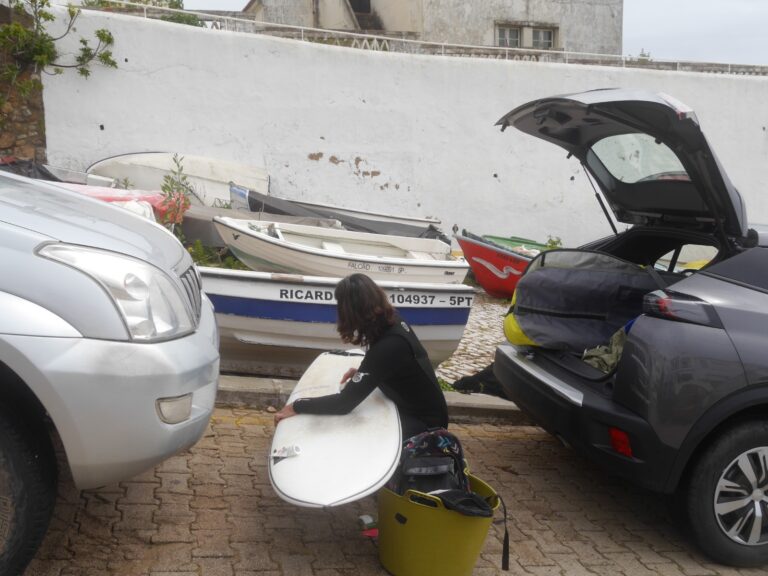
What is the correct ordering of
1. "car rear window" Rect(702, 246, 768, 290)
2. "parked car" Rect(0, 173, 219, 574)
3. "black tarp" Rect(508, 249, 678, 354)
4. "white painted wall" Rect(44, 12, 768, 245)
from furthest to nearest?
1. "white painted wall" Rect(44, 12, 768, 245)
2. "black tarp" Rect(508, 249, 678, 354)
3. "car rear window" Rect(702, 246, 768, 290)
4. "parked car" Rect(0, 173, 219, 574)

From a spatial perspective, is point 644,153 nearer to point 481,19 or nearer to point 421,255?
point 421,255

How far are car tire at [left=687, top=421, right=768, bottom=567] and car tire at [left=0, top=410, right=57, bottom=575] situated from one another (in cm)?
304

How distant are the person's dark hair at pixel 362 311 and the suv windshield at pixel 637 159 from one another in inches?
74.6

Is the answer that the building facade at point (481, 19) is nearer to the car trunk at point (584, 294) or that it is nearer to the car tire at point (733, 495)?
the car trunk at point (584, 294)

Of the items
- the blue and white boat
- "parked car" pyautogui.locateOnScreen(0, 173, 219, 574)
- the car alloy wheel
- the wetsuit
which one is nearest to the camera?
"parked car" pyautogui.locateOnScreen(0, 173, 219, 574)

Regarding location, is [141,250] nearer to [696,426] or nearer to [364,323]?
[364,323]

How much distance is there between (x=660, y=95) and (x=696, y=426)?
1750mm

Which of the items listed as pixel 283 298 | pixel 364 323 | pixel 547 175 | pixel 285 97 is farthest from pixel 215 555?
pixel 547 175

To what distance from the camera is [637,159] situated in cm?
505

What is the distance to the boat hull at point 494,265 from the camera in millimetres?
11375

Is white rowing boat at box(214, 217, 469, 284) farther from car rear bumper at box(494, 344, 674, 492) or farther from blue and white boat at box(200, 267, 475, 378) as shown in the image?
car rear bumper at box(494, 344, 674, 492)

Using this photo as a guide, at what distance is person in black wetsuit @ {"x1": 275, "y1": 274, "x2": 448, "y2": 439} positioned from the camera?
3.91 metres

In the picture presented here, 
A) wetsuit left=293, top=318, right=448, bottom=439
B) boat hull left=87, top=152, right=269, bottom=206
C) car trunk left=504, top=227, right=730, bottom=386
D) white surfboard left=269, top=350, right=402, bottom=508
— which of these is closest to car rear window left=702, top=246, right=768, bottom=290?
car trunk left=504, top=227, right=730, bottom=386

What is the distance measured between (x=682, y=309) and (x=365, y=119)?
9991mm
